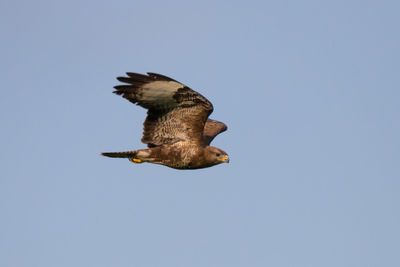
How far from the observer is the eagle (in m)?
15.8

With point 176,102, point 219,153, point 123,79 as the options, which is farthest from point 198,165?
point 123,79

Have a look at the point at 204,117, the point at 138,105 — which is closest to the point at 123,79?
the point at 138,105

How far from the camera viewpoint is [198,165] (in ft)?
55.7

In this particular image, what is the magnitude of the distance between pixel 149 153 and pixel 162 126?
27.5 inches

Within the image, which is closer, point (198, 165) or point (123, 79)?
point (123, 79)

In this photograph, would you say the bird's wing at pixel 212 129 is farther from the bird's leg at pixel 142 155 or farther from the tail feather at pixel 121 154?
the tail feather at pixel 121 154

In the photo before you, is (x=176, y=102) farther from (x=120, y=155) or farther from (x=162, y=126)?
(x=120, y=155)

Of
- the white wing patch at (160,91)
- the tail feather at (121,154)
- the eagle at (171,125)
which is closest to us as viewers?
the white wing patch at (160,91)

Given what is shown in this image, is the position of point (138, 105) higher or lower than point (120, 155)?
higher

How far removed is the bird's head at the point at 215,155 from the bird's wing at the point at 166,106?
1.06 ft

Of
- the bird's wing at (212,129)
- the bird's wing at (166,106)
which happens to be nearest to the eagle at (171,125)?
the bird's wing at (166,106)

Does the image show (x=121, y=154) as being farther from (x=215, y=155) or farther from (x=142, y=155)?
(x=215, y=155)

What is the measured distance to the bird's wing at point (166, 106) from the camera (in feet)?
51.4

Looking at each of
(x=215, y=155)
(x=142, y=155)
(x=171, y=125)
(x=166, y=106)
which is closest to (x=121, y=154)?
(x=142, y=155)
